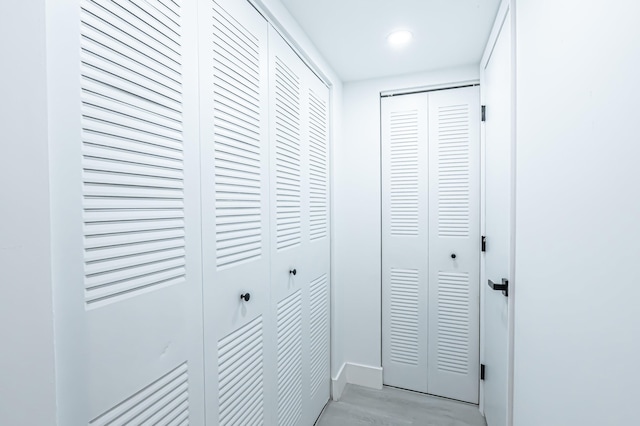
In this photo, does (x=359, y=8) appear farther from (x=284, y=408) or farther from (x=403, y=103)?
(x=284, y=408)

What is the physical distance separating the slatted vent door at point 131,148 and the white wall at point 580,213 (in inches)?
40.1

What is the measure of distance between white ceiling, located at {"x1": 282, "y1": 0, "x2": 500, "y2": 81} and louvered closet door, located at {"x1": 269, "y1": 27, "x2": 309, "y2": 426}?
222 mm

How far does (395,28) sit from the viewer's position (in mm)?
1657

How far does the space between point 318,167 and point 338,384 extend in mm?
1546

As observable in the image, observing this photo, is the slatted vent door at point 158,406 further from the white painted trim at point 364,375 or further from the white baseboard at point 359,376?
the white painted trim at point 364,375

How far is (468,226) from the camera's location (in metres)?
2.12

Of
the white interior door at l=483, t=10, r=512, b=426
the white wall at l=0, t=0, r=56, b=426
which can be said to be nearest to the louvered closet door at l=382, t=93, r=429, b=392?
the white interior door at l=483, t=10, r=512, b=426

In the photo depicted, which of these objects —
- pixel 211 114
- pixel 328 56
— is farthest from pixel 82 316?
pixel 328 56

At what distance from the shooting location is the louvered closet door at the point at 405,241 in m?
2.23

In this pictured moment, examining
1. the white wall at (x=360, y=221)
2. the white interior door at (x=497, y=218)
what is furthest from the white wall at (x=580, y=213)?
the white wall at (x=360, y=221)

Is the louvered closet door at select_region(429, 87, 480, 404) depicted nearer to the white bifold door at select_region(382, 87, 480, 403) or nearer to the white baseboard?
the white bifold door at select_region(382, 87, 480, 403)

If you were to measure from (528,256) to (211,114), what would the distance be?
1.21m

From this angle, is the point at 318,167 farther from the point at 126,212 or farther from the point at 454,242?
the point at 126,212

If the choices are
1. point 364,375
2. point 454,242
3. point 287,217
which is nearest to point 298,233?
point 287,217
